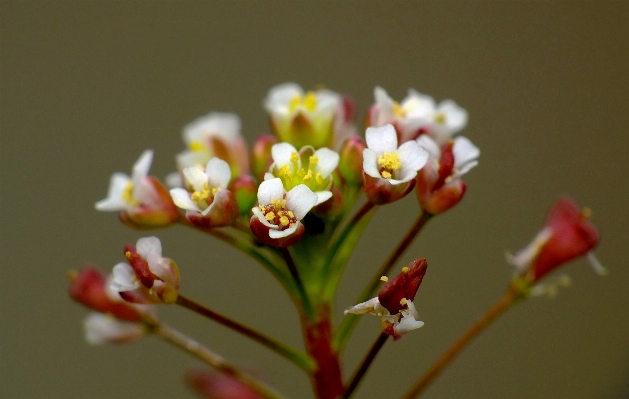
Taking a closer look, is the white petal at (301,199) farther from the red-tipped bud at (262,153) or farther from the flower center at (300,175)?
the red-tipped bud at (262,153)

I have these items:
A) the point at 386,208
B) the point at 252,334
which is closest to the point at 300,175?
the point at 252,334

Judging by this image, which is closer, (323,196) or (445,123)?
(323,196)

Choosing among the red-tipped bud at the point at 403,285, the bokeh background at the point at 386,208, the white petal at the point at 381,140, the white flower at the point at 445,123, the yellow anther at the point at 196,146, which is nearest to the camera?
the red-tipped bud at the point at 403,285

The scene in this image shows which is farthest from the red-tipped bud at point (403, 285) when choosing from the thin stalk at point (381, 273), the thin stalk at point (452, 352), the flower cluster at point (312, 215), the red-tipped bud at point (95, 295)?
the red-tipped bud at point (95, 295)

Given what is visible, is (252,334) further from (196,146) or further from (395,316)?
(196,146)

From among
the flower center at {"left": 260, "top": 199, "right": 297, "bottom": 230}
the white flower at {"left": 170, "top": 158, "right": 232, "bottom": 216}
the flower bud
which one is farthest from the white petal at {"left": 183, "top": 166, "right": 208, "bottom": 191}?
the flower bud

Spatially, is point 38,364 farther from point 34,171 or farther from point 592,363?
point 592,363

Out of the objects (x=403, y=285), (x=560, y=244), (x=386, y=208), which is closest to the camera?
(x=403, y=285)
